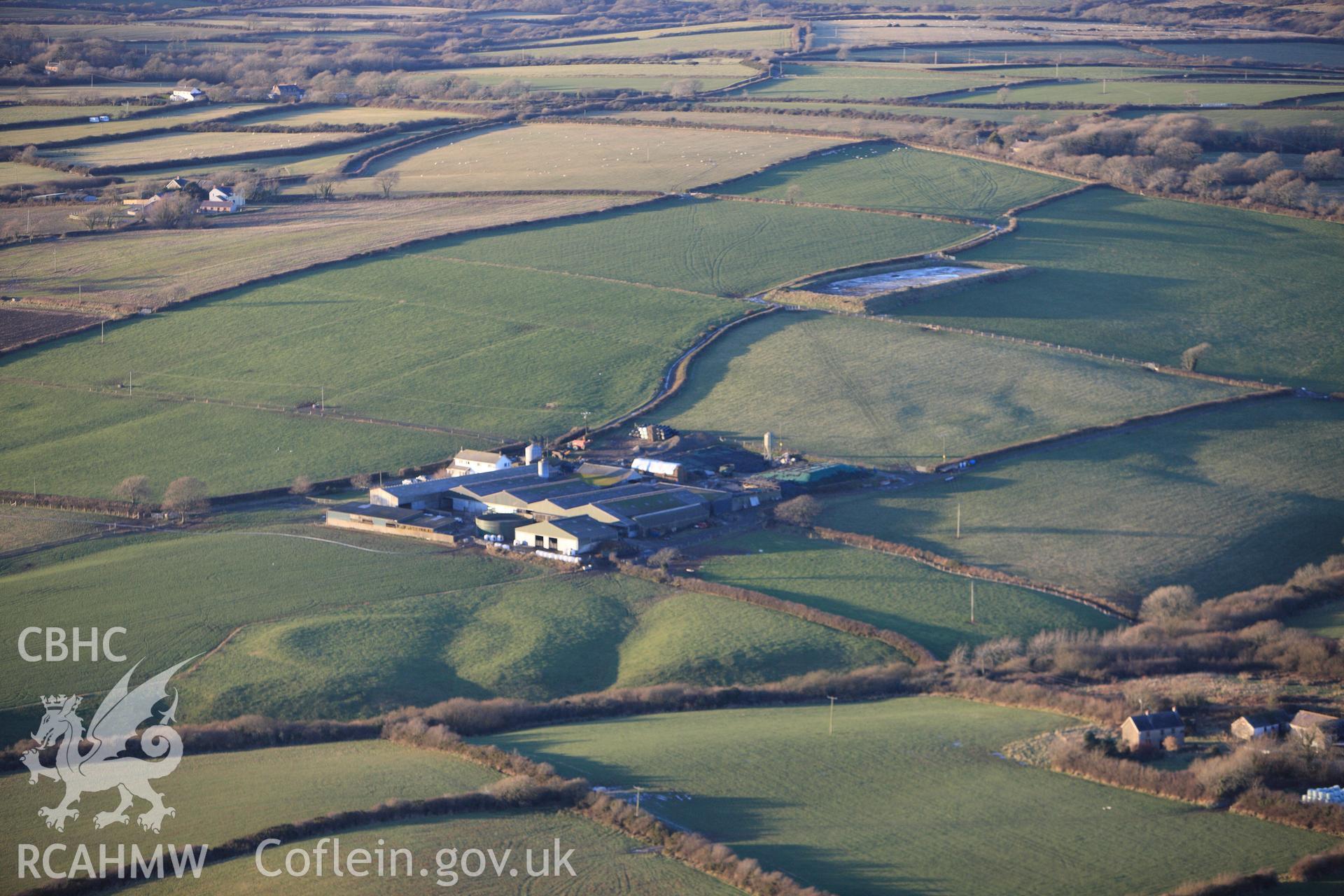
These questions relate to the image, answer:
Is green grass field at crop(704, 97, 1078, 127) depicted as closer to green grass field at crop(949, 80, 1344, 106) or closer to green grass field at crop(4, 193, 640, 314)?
green grass field at crop(949, 80, 1344, 106)

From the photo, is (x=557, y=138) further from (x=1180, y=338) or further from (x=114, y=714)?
(x=114, y=714)

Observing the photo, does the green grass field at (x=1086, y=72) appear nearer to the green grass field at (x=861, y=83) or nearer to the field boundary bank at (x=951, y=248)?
the green grass field at (x=861, y=83)

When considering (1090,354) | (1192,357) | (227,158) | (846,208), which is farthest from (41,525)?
(227,158)

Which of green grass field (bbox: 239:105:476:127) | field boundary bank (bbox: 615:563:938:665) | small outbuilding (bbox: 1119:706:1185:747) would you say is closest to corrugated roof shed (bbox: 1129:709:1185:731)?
small outbuilding (bbox: 1119:706:1185:747)

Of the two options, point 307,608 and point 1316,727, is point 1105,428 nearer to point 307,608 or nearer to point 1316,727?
point 1316,727

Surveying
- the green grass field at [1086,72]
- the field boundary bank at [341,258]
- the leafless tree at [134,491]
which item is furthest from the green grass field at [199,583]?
the green grass field at [1086,72]

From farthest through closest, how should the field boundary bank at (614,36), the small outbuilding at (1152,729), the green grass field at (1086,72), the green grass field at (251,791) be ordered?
the field boundary bank at (614,36), the green grass field at (1086,72), the small outbuilding at (1152,729), the green grass field at (251,791)
